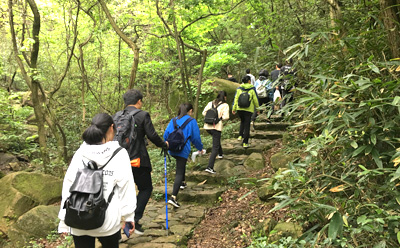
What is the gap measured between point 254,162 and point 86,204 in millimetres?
5067

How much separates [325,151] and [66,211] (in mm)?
2473

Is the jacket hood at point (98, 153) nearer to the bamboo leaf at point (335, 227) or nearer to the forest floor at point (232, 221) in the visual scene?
the bamboo leaf at point (335, 227)

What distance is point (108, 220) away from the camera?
2.30 m

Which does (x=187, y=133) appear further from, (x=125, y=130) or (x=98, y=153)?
(x=98, y=153)

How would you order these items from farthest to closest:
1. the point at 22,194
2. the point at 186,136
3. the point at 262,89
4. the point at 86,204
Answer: the point at 262,89, the point at 22,194, the point at 186,136, the point at 86,204

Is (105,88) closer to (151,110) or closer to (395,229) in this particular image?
(151,110)

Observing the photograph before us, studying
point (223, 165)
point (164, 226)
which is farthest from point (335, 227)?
point (223, 165)

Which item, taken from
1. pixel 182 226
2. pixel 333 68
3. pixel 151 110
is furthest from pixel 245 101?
pixel 151 110

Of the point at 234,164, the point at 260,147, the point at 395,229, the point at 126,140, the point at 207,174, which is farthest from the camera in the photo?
the point at 260,147

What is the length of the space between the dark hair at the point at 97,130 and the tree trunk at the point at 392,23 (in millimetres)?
2789

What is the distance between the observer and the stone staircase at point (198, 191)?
4228mm

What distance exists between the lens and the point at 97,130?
252cm

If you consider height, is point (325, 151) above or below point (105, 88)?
below

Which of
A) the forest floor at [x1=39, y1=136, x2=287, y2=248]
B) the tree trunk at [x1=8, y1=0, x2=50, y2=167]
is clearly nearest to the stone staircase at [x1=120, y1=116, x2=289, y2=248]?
the forest floor at [x1=39, y1=136, x2=287, y2=248]
